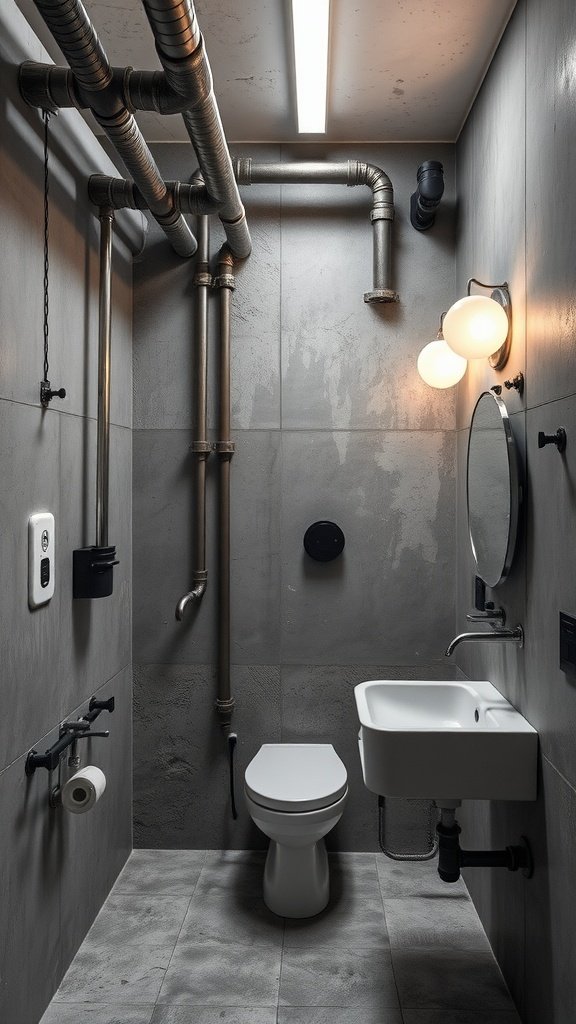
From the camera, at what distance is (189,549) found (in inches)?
112

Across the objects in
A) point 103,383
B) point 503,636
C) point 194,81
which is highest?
point 194,81

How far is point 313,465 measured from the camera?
2840 mm

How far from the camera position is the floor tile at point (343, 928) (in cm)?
223

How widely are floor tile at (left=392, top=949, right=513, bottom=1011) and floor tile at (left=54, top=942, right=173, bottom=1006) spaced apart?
28.4 inches

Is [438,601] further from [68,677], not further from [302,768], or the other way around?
[68,677]

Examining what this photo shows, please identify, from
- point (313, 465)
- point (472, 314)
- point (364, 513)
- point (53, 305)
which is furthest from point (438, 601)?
point (53, 305)

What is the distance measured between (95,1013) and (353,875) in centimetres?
108

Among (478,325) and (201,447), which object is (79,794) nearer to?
(201,447)

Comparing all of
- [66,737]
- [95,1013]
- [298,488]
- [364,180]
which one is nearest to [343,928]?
[95,1013]

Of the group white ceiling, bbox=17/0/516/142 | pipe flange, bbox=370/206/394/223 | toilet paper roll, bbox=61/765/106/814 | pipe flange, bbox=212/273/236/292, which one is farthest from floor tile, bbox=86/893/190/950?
white ceiling, bbox=17/0/516/142

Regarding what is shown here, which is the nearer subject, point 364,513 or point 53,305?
point 53,305

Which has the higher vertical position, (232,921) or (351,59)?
(351,59)

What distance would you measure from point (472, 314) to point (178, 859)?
2308mm

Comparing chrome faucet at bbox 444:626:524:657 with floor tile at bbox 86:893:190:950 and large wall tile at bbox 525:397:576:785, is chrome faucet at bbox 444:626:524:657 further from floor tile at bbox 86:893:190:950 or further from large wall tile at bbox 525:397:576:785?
floor tile at bbox 86:893:190:950
